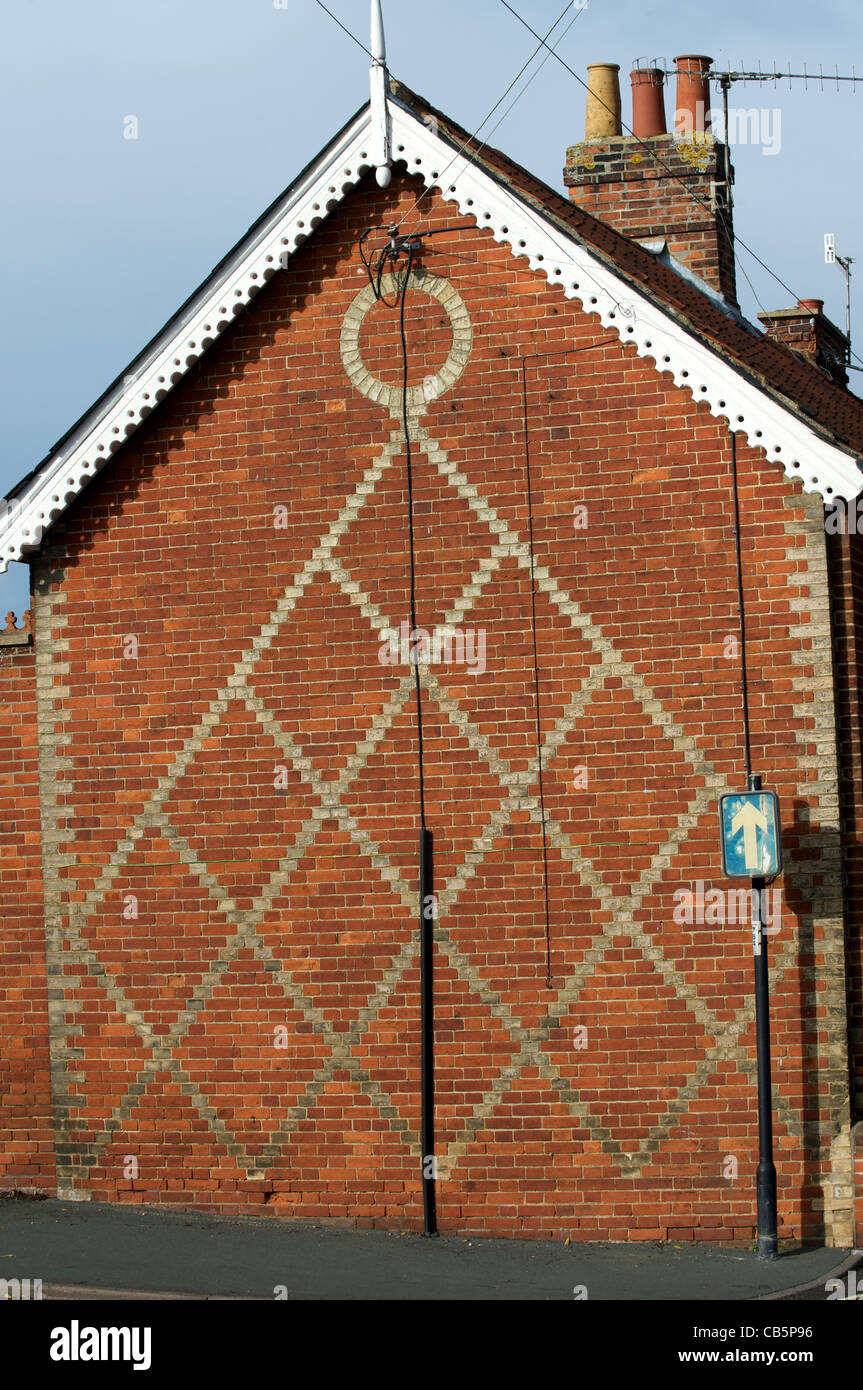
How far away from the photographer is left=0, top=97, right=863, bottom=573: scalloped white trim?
12297mm

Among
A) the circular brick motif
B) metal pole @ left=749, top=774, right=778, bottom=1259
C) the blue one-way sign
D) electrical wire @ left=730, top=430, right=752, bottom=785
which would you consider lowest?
metal pole @ left=749, top=774, right=778, bottom=1259

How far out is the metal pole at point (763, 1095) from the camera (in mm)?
11680

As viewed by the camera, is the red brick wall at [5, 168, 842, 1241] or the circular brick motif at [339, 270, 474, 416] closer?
the red brick wall at [5, 168, 842, 1241]

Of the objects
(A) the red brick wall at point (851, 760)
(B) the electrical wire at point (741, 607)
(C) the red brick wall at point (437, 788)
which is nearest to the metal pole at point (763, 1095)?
(C) the red brick wall at point (437, 788)

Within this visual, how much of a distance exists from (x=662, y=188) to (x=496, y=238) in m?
8.38

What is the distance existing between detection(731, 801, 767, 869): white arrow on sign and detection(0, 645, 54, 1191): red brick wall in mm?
5485

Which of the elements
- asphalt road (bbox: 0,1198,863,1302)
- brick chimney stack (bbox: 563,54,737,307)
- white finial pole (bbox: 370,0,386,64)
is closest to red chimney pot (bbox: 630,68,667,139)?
brick chimney stack (bbox: 563,54,737,307)

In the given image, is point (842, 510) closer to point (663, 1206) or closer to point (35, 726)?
point (663, 1206)

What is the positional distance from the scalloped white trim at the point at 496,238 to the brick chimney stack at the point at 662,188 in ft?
24.9

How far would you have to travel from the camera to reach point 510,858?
12758 millimetres

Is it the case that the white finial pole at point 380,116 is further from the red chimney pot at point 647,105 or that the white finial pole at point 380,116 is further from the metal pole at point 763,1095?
the red chimney pot at point 647,105

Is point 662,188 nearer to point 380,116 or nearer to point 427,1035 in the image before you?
point 380,116

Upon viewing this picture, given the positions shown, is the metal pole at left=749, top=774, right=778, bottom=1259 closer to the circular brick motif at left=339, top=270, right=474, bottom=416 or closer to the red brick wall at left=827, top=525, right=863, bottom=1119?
the red brick wall at left=827, top=525, right=863, bottom=1119
